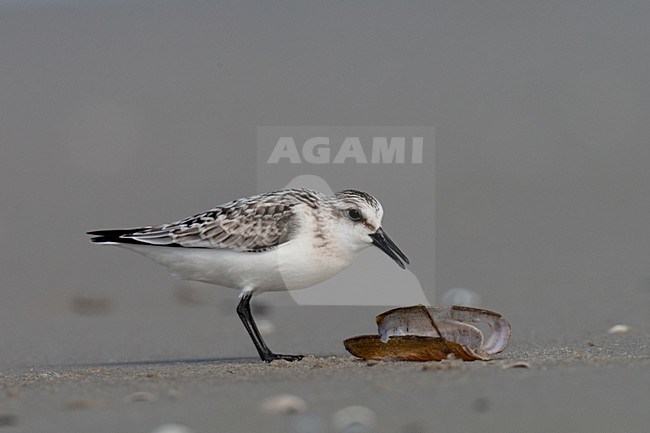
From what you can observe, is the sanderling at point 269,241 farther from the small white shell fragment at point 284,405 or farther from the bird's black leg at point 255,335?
the small white shell fragment at point 284,405

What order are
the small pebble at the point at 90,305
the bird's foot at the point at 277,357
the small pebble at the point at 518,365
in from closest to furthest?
the small pebble at the point at 518,365 → the bird's foot at the point at 277,357 → the small pebble at the point at 90,305

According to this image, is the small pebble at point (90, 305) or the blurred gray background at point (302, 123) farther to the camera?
the small pebble at point (90, 305)

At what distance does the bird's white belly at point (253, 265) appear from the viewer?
20.2 ft

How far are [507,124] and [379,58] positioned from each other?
1.81 m

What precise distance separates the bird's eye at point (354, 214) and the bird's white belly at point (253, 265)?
0.23m

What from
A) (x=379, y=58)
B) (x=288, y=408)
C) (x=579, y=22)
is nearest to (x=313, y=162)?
(x=379, y=58)

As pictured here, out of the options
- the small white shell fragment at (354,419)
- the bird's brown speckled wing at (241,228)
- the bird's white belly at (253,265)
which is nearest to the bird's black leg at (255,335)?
the bird's white belly at (253,265)

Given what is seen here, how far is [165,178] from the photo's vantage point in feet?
31.7

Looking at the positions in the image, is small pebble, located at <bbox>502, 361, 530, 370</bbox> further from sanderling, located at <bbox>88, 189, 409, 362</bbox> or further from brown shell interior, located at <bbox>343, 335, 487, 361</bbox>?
sanderling, located at <bbox>88, 189, 409, 362</bbox>

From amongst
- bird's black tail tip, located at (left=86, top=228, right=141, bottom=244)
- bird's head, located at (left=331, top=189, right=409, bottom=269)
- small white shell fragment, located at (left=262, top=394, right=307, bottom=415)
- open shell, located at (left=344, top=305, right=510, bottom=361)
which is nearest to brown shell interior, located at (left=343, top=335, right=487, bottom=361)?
open shell, located at (left=344, top=305, right=510, bottom=361)

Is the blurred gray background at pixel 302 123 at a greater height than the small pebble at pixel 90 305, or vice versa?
the blurred gray background at pixel 302 123

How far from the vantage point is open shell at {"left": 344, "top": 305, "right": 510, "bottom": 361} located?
5340 millimetres

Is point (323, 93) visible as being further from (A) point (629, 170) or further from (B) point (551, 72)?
(A) point (629, 170)

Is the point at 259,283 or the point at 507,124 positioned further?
the point at 507,124
